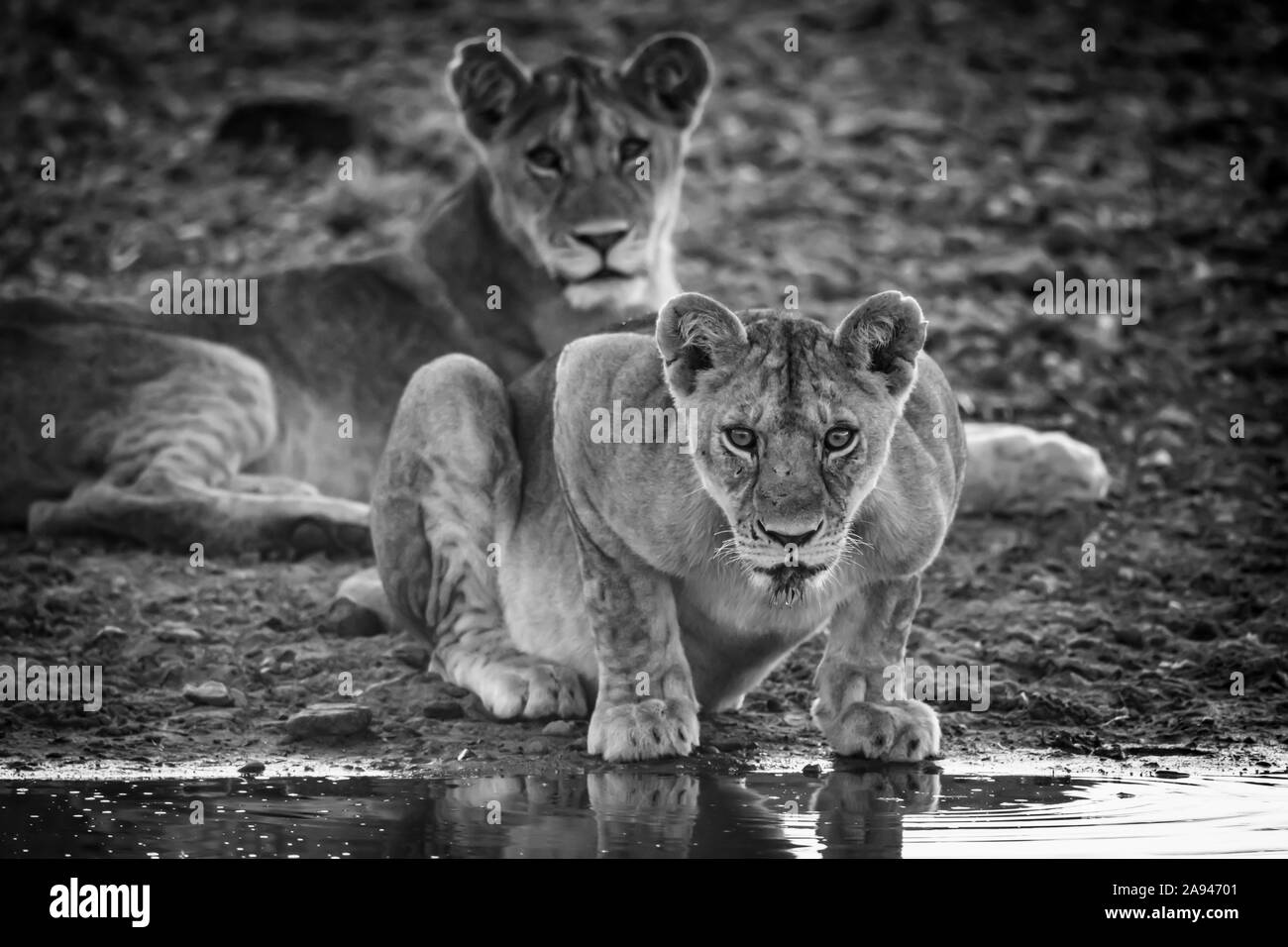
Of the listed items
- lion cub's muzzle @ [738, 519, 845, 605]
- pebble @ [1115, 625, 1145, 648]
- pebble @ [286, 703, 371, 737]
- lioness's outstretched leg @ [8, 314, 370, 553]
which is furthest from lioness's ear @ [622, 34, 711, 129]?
lion cub's muzzle @ [738, 519, 845, 605]

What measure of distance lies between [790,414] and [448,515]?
193 cm

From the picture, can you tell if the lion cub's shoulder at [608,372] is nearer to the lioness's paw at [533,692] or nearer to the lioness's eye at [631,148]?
the lioness's paw at [533,692]

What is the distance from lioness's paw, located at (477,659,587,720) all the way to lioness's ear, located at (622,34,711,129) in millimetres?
3937

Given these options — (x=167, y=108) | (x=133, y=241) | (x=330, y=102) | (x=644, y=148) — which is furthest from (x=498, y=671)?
(x=167, y=108)

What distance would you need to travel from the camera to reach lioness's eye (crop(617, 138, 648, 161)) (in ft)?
36.3

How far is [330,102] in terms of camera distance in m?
18.5

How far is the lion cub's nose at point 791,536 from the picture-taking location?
6926 millimetres

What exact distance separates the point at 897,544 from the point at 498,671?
5.01 ft

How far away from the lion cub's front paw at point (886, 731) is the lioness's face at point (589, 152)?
146 inches

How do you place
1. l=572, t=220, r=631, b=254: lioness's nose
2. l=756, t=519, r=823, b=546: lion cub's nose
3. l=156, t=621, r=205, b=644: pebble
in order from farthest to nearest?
1. l=572, t=220, r=631, b=254: lioness's nose
2. l=156, t=621, r=205, b=644: pebble
3. l=756, t=519, r=823, b=546: lion cub's nose

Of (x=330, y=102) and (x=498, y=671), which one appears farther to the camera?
(x=330, y=102)

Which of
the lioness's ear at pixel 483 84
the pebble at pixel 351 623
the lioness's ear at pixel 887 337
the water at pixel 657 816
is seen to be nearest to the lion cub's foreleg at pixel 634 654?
the water at pixel 657 816

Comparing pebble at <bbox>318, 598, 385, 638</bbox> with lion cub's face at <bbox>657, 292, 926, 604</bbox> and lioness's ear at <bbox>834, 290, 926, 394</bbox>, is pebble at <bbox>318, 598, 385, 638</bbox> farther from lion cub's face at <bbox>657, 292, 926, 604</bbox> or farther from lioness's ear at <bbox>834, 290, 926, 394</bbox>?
lioness's ear at <bbox>834, 290, 926, 394</bbox>

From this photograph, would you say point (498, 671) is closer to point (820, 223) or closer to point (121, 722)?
point (121, 722)
